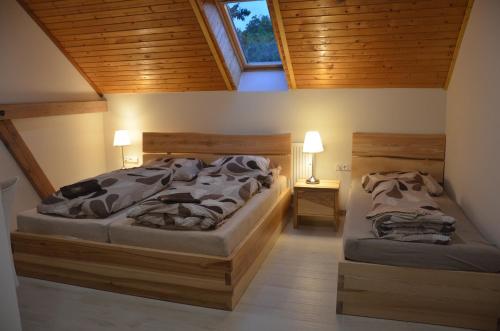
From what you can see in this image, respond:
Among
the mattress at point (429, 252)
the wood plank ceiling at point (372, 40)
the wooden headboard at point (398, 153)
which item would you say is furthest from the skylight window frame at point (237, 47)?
the mattress at point (429, 252)

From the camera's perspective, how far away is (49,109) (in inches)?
158

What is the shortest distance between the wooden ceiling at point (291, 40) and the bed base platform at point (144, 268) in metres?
1.69

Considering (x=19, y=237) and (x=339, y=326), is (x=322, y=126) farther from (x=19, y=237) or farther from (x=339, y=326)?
(x=19, y=237)

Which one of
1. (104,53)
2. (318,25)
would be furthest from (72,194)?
(318,25)

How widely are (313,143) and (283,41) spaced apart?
999mm

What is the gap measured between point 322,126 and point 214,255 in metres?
2.18

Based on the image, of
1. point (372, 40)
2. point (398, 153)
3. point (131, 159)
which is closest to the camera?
point (372, 40)

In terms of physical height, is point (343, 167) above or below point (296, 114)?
below

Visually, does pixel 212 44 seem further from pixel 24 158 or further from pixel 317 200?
pixel 24 158

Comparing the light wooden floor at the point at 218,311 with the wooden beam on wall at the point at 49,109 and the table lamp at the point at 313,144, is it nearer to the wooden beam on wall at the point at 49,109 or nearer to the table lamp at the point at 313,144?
the table lamp at the point at 313,144

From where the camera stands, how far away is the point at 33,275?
9.46 ft

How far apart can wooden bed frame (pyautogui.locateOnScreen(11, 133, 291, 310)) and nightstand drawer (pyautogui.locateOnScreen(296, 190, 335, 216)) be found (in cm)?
68

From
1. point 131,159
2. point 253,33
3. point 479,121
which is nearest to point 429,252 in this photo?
point 479,121

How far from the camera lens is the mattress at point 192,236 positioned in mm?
2422
